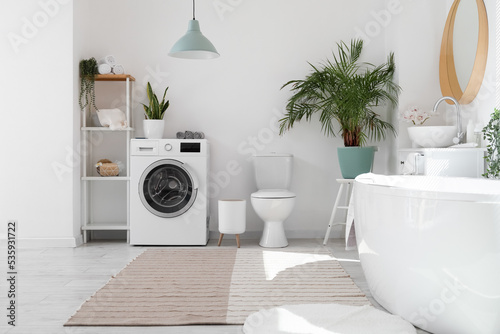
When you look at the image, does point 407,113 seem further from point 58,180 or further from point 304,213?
point 58,180

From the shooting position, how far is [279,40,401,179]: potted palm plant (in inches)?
164

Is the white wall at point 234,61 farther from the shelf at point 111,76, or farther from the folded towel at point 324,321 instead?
the folded towel at point 324,321

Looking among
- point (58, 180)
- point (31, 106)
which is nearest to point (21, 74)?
point (31, 106)

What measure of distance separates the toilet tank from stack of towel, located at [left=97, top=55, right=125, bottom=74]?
152cm

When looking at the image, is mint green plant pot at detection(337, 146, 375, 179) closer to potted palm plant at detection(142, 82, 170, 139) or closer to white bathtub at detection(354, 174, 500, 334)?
potted palm plant at detection(142, 82, 170, 139)

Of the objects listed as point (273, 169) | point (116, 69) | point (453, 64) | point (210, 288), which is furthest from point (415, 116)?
point (116, 69)

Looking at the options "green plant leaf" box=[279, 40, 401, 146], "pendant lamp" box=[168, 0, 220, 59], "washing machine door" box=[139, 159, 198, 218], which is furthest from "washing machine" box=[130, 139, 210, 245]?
"green plant leaf" box=[279, 40, 401, 146]

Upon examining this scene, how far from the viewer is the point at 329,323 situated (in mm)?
2105

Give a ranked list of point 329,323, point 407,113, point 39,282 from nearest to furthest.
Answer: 1. point 329,323
2. point 39,282
3. point 407,113

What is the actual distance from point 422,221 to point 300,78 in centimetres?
288

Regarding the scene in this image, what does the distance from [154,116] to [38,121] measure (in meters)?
1.00

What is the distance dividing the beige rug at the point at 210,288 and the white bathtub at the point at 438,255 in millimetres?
400

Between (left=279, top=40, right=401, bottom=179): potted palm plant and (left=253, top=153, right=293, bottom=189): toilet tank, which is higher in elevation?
(left=279, top=40, right=401, bottom=179): potted palm plant

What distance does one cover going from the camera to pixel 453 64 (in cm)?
394
